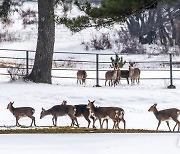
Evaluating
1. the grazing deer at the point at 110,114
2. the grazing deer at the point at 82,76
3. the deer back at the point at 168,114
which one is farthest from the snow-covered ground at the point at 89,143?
the grazing deer at the point at 82,76

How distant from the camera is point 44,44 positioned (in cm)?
2258

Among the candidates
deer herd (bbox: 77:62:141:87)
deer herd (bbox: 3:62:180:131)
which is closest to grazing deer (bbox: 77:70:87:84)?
deer herd (bbox: 77:62:141:87)

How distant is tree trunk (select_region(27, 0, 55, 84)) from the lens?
879 inches

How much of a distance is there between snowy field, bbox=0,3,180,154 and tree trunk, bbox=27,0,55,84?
28.2 inches

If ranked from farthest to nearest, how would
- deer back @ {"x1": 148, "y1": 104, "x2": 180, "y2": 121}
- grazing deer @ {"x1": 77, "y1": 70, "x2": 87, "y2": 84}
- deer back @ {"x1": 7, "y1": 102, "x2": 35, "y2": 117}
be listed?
grazing deer @ {"x1": 77, "y1": 70, "x2": 87, "y2": 84} < deer back @ {"x1": 7, "y1": 102, "x2": 35, "y2": 117} < deer back @ {"x1": 148, "y1": 104, "x2": 180, "y2": 121}

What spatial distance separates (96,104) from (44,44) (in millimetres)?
4398

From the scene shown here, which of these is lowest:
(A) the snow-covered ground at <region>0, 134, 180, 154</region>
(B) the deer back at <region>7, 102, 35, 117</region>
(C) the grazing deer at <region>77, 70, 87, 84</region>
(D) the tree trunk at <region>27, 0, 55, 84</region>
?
(B) the deer back at <region>7, 102, 35, 117</region>

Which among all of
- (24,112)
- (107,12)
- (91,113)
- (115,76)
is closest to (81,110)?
(91,113)

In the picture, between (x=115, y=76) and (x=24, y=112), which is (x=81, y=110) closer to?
(x=24, y=112)

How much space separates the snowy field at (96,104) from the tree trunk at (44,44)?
72 centimetres

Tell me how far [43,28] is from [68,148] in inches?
570

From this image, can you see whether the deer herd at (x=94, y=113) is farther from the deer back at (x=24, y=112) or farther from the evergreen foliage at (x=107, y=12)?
the evergreen foliage at (x=107, y=12)

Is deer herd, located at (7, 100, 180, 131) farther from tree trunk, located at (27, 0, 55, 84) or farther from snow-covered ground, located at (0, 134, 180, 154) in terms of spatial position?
tree trunk, located at (27, 0, 55, 84)

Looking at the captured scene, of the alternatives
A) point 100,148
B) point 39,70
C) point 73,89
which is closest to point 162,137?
point 100,148
